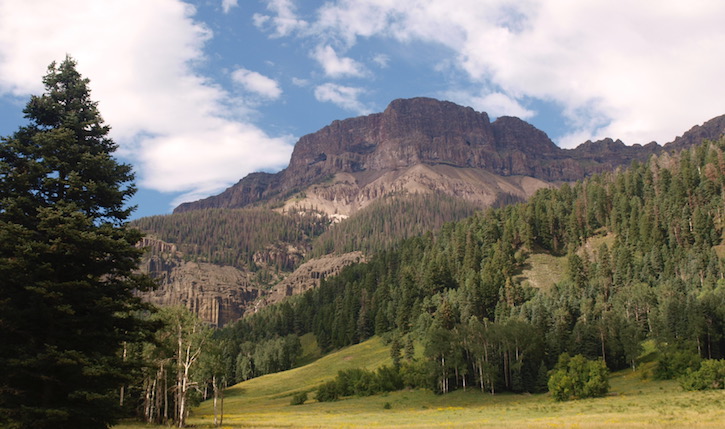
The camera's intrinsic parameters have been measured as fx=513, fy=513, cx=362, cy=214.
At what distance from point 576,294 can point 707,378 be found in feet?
218

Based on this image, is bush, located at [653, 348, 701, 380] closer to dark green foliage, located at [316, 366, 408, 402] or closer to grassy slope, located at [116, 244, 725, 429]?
grassy slope, located at [116, 244, 725, 429]

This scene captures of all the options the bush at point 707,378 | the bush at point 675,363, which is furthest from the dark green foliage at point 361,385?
the bush at point 707,378

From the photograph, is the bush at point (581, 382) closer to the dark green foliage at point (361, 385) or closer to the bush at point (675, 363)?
the bush at point (675, 363)

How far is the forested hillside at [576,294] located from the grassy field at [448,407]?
6.96m

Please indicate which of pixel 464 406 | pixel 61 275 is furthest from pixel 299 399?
pixel 61 275

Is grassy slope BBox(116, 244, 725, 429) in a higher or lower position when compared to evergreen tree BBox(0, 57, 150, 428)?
lower

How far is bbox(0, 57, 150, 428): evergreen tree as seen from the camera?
22812mm

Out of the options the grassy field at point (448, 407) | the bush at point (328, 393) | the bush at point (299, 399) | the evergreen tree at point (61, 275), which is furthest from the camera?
the bush at point (328, 393)

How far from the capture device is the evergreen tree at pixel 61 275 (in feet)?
74.8

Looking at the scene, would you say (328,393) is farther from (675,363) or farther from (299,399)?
(675,363)

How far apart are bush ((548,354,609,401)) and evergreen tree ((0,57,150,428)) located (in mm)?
72691

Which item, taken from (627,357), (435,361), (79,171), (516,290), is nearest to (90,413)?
(79,171)

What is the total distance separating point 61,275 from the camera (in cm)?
2495

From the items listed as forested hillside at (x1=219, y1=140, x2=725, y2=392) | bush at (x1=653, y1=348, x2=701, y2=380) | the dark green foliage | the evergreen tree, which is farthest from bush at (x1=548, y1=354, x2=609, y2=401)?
the evergreen tree
